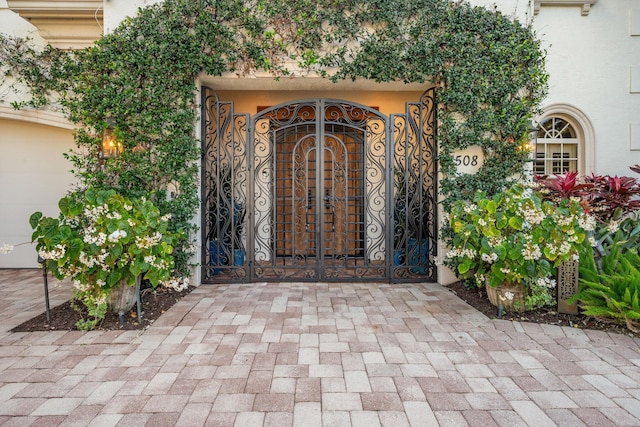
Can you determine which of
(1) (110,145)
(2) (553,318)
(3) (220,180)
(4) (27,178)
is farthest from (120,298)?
(2) (553,318)

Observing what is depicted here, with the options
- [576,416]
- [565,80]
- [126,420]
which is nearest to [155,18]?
[126,420]

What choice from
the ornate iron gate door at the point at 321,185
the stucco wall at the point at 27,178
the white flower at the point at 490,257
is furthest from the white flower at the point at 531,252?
the stucco wall at the point at 27,178

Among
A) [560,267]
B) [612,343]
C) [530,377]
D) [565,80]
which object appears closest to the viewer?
[530,377]

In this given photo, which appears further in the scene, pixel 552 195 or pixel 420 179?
pixel 420 179

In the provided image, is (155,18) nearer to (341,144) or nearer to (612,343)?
(341,144)

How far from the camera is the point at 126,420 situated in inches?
73.5

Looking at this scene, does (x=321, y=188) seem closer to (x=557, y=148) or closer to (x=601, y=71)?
(x=557, y=148)

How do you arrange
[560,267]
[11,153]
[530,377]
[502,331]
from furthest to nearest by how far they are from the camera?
[11,153] → [560,267] → [502,331] → [530,377]

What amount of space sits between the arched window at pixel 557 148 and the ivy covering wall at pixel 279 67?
116 cm

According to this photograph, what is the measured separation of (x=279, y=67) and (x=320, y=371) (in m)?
3.86

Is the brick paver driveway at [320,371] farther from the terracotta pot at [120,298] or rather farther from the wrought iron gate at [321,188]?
the wrought iron gate at [321,188]

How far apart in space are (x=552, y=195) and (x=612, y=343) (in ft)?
5.71

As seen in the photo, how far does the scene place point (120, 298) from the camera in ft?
11.0

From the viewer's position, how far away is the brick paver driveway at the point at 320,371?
192 cm
